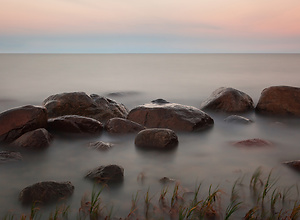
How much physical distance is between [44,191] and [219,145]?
4.26 m

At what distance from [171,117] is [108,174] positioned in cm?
354

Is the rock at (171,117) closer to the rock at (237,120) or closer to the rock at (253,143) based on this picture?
the rock at (237,120)

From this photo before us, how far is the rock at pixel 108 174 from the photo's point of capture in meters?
4.87

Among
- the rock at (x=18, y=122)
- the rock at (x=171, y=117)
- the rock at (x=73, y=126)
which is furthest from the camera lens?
the rock at (x=171, y=117)

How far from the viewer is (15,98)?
15070 mm

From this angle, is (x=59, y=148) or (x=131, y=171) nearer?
(x=131, y=171)

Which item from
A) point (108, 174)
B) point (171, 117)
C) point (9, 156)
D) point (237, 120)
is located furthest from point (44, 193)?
point (237, 120)

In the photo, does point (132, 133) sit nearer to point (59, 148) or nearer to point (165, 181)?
point (59, 148)

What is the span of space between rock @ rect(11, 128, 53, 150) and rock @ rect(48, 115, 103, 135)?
2.75 ft

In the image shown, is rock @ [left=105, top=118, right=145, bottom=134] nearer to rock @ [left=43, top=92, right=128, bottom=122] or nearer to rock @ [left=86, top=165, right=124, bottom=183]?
rock @ [left=43, top=92, right=128, bottom=122]

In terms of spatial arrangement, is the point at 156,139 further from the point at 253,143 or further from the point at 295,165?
the point at 295,165

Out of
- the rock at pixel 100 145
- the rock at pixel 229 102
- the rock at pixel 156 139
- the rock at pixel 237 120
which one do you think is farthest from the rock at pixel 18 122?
the rock at pixel 229 102

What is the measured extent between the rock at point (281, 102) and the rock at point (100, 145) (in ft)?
19.0

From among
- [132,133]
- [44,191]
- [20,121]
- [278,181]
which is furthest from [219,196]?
[20,121]
